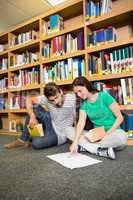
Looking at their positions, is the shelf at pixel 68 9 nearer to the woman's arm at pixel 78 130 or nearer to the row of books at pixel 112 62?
the row of books at pixel 112 62

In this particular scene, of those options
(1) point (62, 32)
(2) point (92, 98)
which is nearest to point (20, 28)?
(1) point (62, 32)

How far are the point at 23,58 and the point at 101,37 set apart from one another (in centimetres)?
133

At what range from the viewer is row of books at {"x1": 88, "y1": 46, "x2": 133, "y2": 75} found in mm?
1917

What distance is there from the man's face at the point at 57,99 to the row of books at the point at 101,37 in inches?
33.1

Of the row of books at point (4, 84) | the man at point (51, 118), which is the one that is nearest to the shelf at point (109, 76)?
the man at point (51, 118)

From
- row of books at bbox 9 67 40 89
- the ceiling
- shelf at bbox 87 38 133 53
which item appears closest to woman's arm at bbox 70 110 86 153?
shelf at bbox 87 38 133 53

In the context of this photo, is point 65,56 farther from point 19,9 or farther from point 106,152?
point 106,152

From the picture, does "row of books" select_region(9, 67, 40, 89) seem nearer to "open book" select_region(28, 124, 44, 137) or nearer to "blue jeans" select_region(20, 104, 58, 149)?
"blue jeans" select_region(20, 104, 58, 149)

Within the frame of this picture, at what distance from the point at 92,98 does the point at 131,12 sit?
1123mm

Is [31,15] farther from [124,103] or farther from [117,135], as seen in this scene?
[117,135]

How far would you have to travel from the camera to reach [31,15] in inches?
116

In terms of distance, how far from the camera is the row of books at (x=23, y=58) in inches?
110

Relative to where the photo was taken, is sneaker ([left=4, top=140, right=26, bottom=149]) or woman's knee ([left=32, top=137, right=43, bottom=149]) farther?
sneaker ([left=4, top=140, right=26, bottom=149])

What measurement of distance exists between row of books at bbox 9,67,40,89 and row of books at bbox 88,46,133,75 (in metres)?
0.91
